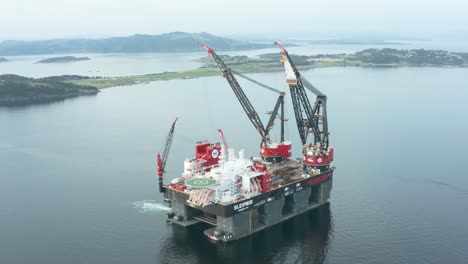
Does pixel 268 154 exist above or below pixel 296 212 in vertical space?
above

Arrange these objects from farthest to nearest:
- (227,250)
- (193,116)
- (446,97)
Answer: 1. (446,97)
2. (193,116)
3. (227,250)

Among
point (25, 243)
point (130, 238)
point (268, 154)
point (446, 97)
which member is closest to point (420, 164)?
point (268, 154)

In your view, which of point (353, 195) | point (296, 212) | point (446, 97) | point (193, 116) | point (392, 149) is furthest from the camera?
point (446, 97)

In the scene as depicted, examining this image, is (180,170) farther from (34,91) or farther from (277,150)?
(34,91)

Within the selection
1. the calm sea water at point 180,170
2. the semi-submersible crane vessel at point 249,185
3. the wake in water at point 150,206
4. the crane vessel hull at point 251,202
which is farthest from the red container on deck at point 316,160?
the wake in water at point 150,206

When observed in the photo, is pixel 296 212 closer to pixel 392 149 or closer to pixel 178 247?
pixel 178 247

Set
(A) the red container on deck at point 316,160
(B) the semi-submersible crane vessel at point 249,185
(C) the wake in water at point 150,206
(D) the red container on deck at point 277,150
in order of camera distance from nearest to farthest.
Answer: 1. (B) the semi-submersible crane vessel at point 249,185
2. (C) the wake in water at point 150,206
3. (A) the red container on deck at point 316,160
4. (D) the red container on deck at point 277,150

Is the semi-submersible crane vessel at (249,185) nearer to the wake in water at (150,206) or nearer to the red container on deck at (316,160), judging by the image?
the red container on deck at (316,160)
